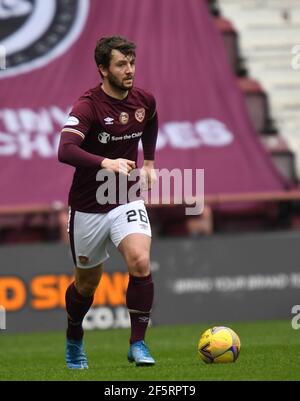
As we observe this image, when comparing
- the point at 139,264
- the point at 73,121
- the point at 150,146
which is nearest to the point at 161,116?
the point at 150,146

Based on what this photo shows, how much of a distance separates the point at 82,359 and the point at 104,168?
61.0 inches

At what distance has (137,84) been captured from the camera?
701 inches

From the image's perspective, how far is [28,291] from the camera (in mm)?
14742

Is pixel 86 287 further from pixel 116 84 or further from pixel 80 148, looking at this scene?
pixel 116 84

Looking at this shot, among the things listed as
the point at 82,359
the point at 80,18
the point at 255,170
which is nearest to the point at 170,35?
the point at 80,18

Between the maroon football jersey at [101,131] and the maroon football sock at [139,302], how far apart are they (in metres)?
0.61

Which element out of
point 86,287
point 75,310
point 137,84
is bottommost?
point 75,310

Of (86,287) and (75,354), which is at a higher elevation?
(86,287)

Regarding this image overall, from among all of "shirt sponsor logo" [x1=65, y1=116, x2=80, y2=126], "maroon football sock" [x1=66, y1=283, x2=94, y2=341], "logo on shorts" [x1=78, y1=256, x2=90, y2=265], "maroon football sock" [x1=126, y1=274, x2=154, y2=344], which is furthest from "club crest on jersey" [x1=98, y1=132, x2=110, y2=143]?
"maroon football sock" [x1=66, y1=283, x2=94, y2=341]

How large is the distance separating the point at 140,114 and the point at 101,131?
0.38 metres

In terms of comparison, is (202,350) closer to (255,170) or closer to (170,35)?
(255,170)

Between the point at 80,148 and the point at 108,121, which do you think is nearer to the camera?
the point at 80,148

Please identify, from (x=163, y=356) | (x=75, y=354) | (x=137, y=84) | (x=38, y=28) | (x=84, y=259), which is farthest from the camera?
(x=38, y=28)

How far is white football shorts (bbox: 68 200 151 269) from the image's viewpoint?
820cm
